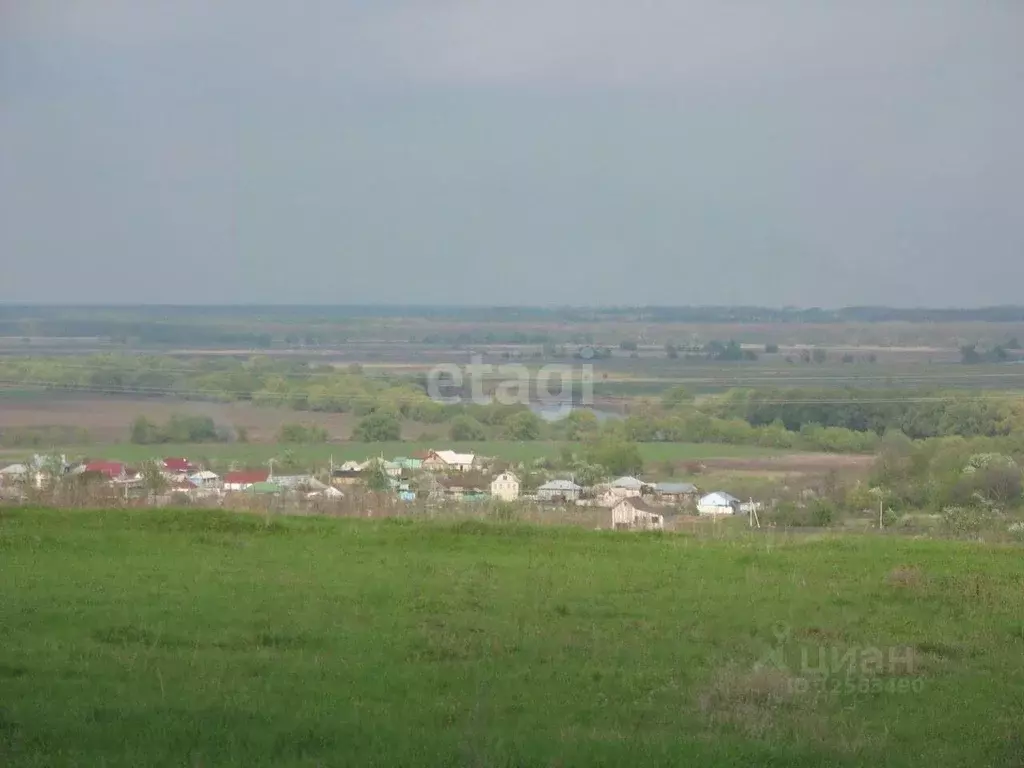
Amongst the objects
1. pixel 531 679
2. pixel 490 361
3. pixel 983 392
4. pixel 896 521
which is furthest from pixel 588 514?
pixel 490 361

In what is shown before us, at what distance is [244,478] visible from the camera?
1878 centimetres

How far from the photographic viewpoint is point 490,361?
3058cm

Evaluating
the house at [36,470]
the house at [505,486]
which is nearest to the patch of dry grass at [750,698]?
the house at [505,486]

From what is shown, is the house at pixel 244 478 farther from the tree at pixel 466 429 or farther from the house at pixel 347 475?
the tree at pixel 466 429

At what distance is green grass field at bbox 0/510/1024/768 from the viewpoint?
19.6ft

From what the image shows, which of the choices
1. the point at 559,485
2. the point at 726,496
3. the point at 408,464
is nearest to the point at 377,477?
the point at 408,464

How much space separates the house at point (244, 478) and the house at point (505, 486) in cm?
359

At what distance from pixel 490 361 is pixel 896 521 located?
1519 cm

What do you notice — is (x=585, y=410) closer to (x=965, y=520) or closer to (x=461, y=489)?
(x=461, y=489)

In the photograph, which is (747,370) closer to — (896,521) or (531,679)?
(896,521)

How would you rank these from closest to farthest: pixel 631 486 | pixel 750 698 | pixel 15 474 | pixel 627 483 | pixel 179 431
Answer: pixel 750 698
pixel 15 474
pixel 631 486
pixel 627 483
pixel 179 431

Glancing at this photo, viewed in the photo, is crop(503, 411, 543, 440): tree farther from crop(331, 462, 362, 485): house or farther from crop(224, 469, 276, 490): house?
crop(224, 469, 276, 490): house

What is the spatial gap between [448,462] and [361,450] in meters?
2.53

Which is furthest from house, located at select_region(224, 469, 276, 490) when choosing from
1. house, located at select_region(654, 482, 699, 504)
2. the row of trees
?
house, located at select_region(654, 482, 699, 504)
